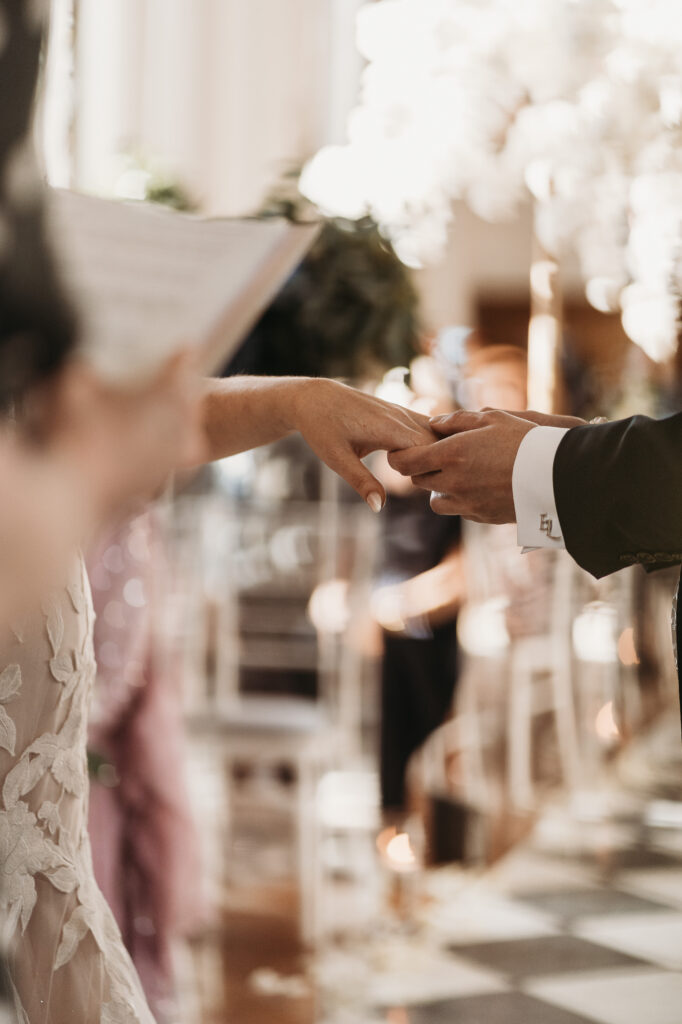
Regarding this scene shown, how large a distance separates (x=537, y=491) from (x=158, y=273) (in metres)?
0.50

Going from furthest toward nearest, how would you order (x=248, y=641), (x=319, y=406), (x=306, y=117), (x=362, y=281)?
(x=306, y=117) < (x=248, y=641) < (x=362, y=281) < (x=319, y=406)

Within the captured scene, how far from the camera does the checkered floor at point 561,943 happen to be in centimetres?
177

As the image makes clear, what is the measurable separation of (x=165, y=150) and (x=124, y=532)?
187 inches

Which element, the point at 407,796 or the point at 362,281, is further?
the point at 407,796

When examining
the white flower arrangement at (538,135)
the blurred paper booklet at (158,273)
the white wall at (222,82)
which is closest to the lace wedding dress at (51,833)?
the blurred paper booklet at (158,273)

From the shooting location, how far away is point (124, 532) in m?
1.66

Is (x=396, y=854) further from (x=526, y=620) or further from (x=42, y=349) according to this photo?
(x=42, y=349)

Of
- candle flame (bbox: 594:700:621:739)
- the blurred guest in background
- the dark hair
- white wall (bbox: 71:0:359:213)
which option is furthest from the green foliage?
white wall (bbox: 71:0:359:213)

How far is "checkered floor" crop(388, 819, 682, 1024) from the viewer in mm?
1772

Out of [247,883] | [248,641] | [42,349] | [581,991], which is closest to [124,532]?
[581,991]

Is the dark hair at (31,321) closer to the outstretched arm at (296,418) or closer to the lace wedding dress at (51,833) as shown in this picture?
the lace wedding dress at (51,833)

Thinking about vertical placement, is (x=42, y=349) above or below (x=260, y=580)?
above

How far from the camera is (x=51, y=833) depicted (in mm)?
916

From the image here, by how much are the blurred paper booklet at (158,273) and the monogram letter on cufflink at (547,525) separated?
391 millimetres
